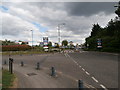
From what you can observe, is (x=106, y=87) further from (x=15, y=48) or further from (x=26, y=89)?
(x=15, y=48)

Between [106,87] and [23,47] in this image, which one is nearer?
[106,87]

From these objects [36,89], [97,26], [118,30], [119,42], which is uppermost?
[97,26]

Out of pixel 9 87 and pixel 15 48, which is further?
pixel 15 48

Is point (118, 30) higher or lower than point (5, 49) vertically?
higher

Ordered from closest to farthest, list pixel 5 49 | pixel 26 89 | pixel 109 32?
pixel 26 89, pixel 109 32, pixel 5 49

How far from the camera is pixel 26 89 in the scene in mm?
6672

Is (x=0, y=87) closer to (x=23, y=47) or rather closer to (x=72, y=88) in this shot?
(x=72, y=88)

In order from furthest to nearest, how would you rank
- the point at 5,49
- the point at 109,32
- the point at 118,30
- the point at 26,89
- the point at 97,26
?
the point at 97,26
the point at 5,49
the point at 109,32
the point at 118,30
the point at 26,89

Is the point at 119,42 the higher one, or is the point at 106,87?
the point at 119,42

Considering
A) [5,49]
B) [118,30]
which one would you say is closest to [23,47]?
[5,49]

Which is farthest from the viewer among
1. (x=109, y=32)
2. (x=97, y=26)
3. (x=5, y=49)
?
(x=97, y=26)

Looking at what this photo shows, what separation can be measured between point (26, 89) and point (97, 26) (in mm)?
94413

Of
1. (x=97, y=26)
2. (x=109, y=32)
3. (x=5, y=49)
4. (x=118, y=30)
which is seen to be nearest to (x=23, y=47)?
(x=5, y=49)

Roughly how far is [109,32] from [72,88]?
56.0m
